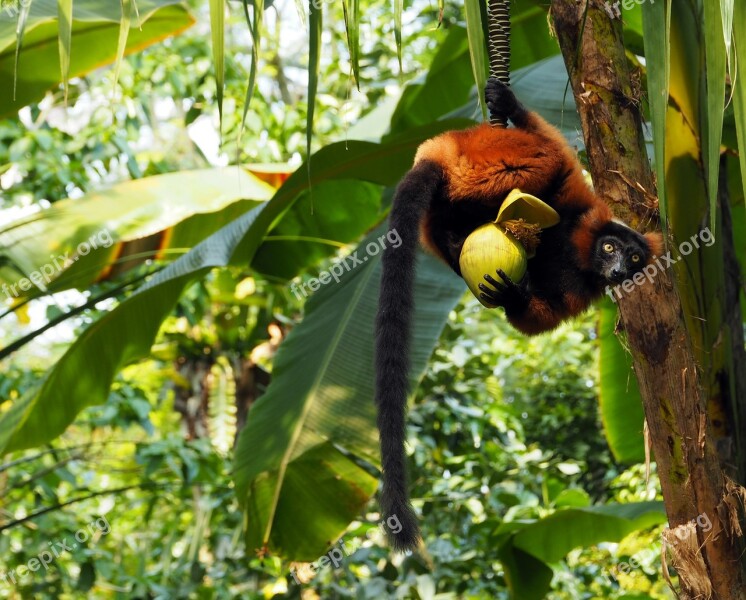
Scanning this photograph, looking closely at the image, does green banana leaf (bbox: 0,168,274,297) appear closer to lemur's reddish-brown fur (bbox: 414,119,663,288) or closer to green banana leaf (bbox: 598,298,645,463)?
green banana leaf (bbox: 598,298,645,463)

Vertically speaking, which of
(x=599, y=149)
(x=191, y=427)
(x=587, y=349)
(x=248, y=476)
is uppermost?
(x=599, y=149)

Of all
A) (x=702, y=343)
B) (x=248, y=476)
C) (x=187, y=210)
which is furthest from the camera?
(x=187, y=210)

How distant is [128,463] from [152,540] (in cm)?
70

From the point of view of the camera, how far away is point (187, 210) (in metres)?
4.03

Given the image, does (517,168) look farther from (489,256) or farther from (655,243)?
(655,243)

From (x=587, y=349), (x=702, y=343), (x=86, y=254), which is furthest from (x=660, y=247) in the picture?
(x=587, y=349)

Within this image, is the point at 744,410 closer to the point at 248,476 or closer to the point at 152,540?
the point at 248,476

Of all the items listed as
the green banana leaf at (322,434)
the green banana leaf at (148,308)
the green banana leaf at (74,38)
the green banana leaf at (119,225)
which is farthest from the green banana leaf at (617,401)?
the green banana leaf at (74,38)

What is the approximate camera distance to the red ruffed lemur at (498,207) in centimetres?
155

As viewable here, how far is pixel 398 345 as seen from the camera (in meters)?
1.41

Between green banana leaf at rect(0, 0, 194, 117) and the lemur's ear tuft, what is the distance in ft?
8.17

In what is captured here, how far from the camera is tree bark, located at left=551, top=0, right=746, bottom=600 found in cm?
167

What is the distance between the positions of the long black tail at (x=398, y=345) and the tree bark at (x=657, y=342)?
0.37 m

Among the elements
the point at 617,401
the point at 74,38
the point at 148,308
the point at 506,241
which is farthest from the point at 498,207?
the point at 74,38
